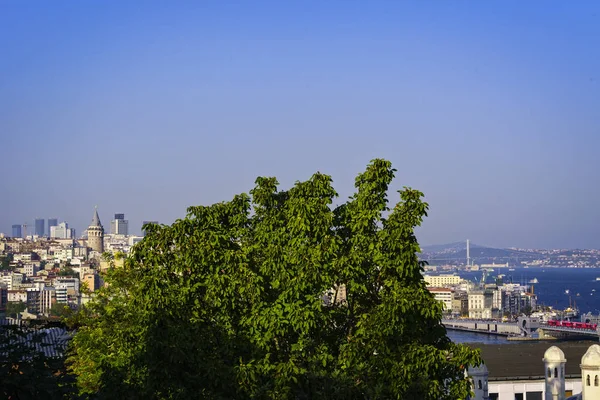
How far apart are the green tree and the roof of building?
13.1 m

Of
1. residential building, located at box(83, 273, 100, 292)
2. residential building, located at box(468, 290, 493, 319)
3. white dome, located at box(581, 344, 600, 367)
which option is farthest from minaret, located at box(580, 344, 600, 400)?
residential building, located at box(468, 290, 493, 319)

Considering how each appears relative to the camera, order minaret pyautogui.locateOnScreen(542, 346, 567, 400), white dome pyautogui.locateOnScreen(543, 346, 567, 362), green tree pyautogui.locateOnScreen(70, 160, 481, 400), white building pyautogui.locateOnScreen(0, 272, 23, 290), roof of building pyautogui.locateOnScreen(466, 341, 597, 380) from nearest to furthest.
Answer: green tree pyautogui.locateOnScreen(70, 160, 481, 400), minaret pyautogui.locateOnScreen(542, 346, 567, 400), white dome pyautogui.locateOnScreen(543, 346, 567, 362), roof of building pyautogui.locateOnScreen(466, 341, 597, 380), white building pyautogui.locateOnScreen(0, 272, 23, 290)

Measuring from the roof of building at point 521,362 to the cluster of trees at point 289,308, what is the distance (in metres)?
13.1

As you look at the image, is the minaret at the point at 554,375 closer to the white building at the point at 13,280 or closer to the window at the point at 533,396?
the window at the point at 533,396

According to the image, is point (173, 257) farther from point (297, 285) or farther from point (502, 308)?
point (502, 308)

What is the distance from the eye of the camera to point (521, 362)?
27.1 m

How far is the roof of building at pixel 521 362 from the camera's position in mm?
24734

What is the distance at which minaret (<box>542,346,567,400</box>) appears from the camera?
46.8ft

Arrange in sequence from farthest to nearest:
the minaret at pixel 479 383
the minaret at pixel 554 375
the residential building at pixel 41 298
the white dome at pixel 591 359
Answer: the residential building at pixel 41 298, the minaret at pixel 479 383, the minaret at pixel 554 375, the white dome at pixel 591 359

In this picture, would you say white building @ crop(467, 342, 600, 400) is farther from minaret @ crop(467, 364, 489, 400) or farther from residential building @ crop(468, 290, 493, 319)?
residential building @ crop(468, 290, 493, 319)

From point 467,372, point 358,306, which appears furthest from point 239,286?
point 467,372

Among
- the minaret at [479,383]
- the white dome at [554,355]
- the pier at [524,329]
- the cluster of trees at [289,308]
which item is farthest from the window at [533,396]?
the pier at [524,329]

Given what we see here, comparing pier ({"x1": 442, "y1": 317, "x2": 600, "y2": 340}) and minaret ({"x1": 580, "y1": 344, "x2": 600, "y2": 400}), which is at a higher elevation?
minaret ({"x1": 580, "y1": 344, "x2": 600, "y2": 400})

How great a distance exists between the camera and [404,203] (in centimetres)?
1098
